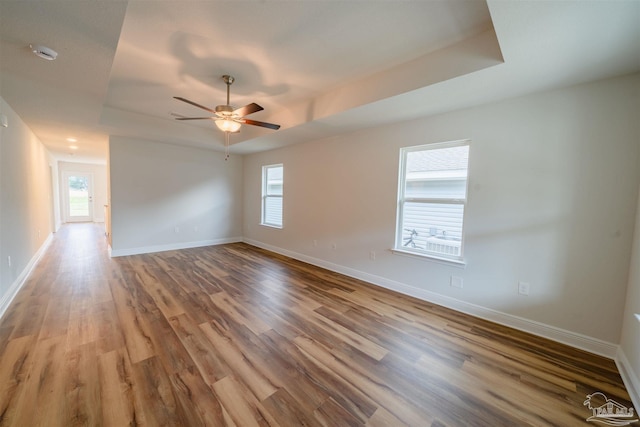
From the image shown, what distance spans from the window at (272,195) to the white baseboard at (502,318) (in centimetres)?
227

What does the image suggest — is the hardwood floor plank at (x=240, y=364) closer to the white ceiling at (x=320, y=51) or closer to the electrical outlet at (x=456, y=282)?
the electrical outlet at (x=456, y=282)

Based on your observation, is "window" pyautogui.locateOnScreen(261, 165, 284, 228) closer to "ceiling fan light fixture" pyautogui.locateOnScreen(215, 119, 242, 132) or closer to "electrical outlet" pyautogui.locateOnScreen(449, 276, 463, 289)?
"ceiling fan light fixture" pyautogui.locateOnScreen(215, 119, 242, 132)

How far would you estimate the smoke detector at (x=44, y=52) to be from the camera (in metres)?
1.77

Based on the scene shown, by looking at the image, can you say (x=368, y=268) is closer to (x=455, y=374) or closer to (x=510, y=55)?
(x=455, y=374)

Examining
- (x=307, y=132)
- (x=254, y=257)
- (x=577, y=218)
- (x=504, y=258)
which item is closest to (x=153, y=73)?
(x=307, y=132)

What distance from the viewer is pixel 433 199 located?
3125 millimetres

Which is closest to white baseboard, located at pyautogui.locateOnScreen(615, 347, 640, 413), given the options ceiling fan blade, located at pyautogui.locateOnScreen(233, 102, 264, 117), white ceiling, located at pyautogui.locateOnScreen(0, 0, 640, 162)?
white ceiling, located at pyautogui.locateOnScreen(0, 0, 640, 162)

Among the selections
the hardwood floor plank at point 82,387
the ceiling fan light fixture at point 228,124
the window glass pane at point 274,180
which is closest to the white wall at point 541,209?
the ceiling fan light fixture at point 228,124

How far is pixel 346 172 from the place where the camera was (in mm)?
4020

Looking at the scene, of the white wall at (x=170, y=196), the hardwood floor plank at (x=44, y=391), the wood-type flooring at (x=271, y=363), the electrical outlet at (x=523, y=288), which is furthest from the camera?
the white wall at (x=170, y=196)

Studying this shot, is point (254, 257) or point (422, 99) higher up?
point (422, 99)

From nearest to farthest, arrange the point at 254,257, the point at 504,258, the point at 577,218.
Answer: the point at 577,218
the point at 504,258
the point at 254,257

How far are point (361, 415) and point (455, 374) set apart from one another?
869 mm

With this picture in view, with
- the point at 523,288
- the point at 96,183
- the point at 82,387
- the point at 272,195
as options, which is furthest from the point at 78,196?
the point at 523,288
